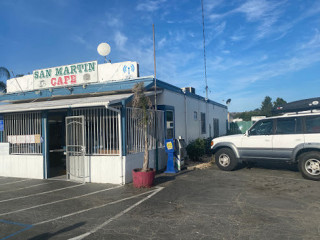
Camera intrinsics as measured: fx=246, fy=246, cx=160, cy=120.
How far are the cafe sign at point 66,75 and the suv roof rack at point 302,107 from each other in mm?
7557

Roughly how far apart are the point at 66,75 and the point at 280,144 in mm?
9194

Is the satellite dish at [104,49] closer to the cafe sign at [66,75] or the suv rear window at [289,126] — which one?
the cafe sign at [66,75]

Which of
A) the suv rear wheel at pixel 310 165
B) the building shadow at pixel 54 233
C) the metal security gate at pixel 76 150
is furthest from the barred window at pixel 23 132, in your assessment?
the suv rear wheel at pixel 310 165

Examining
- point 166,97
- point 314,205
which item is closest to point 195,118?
point 166,97

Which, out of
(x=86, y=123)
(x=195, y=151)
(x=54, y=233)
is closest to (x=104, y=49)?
(x=86, y=123)

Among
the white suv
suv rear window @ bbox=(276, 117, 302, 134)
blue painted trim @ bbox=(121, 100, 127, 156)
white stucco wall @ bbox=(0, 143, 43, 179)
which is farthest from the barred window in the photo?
suv rear window @ bbox=(276, 117, 302, 134)

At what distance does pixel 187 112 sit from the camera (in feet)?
41.7

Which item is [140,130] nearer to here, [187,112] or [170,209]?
[170,209]

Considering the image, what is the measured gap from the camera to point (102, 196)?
6469 mm

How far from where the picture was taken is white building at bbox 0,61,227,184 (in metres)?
7.93

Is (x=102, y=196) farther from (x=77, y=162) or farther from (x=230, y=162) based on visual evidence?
(x=230, y=162)

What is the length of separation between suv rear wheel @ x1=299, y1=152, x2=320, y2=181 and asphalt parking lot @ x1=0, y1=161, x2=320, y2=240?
1.03 ft

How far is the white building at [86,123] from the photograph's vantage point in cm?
793

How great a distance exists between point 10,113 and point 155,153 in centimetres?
593
